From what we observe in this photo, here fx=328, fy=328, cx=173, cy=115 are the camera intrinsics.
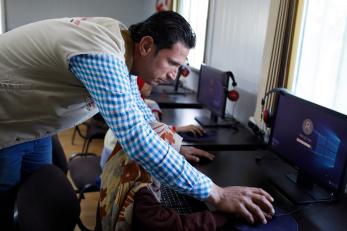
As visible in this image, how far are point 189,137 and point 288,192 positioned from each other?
0.70 m

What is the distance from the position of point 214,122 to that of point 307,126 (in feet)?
3.36

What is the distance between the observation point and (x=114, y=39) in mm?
951

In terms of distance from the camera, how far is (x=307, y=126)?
1.31 meters

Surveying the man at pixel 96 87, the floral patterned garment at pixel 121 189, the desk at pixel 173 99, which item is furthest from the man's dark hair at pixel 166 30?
the desk at pixel 173 99

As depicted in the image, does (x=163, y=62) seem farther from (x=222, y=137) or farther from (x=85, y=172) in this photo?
(x=85, y=172)

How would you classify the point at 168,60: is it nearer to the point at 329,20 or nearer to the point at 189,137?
the point at 189,137

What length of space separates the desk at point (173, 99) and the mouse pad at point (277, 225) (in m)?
1.77

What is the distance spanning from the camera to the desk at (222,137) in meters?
1.86

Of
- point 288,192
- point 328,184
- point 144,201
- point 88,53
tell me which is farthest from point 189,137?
point 88,53

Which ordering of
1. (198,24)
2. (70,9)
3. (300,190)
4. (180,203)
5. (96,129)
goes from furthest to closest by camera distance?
(70,9), (198,24), (96,129), (300,190), (180,203)

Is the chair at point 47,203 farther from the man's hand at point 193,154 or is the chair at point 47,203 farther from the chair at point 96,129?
the chair at point 96,129

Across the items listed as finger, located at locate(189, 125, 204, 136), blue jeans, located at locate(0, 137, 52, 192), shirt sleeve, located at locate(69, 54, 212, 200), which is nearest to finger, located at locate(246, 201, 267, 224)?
shirt sleeve, located at locate(69, 54, 212, 200)

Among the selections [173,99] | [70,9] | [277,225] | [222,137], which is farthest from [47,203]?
[70,9]

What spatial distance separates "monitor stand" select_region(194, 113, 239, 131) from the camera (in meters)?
2.25
